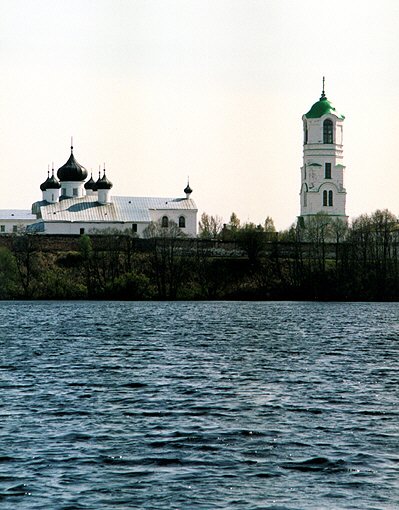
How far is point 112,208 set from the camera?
12925 cm

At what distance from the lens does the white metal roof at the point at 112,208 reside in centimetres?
12562

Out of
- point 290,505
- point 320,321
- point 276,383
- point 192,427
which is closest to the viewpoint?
point 290,505

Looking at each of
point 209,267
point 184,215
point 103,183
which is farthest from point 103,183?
point 209,267

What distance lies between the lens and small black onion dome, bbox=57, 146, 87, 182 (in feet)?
424

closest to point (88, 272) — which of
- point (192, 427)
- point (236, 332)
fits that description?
point (236, 332)

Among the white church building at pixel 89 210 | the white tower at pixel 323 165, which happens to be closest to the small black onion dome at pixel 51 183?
the white church building at pixel 89 210

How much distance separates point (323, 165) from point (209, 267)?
37186mm

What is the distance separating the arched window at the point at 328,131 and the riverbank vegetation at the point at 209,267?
71.8 ft

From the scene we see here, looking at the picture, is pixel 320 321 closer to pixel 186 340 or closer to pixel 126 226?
pixel 186 340

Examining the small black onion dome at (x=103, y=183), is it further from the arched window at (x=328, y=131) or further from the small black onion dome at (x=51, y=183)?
the arched window at (x=328, y=131)

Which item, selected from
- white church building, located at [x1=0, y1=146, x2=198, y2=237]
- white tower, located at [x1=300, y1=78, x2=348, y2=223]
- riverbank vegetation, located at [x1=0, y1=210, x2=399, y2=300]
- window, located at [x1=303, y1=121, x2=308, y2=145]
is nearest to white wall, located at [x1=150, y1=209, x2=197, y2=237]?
white church building, located at [x1=0, y1=146, x2=198, y2=237]

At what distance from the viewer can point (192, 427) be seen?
74.7ft

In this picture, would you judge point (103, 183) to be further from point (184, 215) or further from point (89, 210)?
point (184, 215)

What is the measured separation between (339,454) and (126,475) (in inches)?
154
